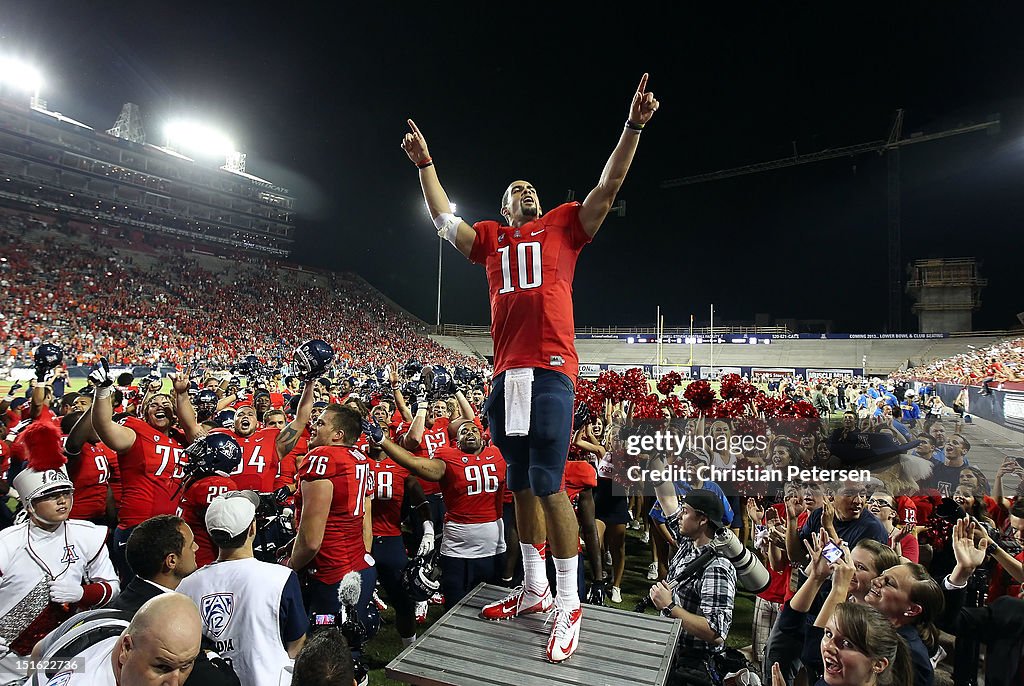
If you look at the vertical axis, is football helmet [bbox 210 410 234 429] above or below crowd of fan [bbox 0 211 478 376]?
below

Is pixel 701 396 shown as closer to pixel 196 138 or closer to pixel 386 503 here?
pixel 386 503

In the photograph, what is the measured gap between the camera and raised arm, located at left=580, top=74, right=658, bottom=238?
304cm

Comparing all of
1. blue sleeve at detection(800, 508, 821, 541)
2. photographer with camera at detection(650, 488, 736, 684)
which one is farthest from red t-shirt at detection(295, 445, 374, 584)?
blue sleeve at detection(800, 508, 821, 541)

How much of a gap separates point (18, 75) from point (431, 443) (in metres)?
50.2

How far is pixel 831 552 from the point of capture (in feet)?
10.2

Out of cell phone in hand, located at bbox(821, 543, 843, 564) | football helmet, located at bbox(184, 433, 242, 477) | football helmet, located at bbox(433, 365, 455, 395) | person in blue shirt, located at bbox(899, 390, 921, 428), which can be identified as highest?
football helmet, located at bbox(433, 365, 455, 395)

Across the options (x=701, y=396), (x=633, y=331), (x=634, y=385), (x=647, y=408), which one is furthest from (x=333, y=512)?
(x=633, y=331)

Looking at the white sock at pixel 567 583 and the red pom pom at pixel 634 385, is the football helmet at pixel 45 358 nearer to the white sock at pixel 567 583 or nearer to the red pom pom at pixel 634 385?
the white sock at pixel 567 583

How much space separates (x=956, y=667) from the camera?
Answer: 382cm

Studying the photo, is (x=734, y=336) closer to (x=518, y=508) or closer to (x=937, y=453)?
(x=937, y=453)

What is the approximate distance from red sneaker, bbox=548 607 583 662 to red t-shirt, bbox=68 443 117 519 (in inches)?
183

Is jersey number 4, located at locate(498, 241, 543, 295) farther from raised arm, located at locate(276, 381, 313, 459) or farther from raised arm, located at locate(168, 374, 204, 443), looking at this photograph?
raised arm, located at locate(168, 374, 204, 443)

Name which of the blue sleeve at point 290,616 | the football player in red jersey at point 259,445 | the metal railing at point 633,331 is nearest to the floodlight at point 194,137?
the metal railing at point 633,331

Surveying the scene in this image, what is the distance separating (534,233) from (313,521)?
2.35 meters
